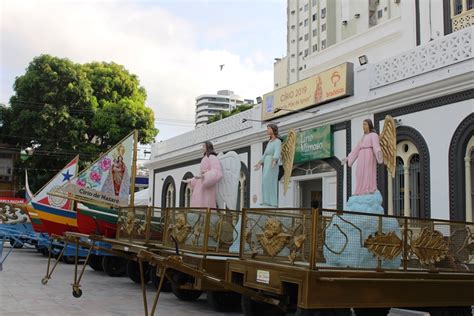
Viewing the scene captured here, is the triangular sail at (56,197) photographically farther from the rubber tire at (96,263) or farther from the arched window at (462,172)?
the arched window at (462,172)

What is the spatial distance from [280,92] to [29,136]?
20.3m

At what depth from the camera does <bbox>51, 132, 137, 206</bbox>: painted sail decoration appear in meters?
12.9

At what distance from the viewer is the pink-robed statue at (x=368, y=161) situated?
7.89 metres

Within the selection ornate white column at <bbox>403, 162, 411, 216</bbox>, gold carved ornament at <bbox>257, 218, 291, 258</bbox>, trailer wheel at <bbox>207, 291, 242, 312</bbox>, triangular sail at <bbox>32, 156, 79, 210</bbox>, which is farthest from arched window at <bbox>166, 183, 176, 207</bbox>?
gold carved ornament at <bbox>257, 218, 291, 258</bbox>

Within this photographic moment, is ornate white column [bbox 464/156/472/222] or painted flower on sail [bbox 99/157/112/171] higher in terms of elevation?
painted flower on sail [bbox 99/157/112/171]

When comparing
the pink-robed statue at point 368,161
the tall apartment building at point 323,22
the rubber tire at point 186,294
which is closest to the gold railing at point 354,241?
the pink-robed statue at point 368,161

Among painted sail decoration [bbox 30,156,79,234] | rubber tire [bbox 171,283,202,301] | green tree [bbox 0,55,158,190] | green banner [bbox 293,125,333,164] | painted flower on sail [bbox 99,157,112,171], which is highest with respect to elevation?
green tree [bbox 0,55,158,190]

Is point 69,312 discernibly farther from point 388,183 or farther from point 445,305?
point 388,183

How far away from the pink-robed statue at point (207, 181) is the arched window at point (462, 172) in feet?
14.6

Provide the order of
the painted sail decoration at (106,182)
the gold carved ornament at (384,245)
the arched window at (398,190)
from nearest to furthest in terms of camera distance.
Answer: the gold carved ornament at (384,245) < the arched window at (398,190) < the painted sail decoration at (106,182)

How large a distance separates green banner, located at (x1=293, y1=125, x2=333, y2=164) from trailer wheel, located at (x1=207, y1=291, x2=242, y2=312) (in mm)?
5763

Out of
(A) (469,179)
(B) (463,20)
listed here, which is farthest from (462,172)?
(B) (463,20)

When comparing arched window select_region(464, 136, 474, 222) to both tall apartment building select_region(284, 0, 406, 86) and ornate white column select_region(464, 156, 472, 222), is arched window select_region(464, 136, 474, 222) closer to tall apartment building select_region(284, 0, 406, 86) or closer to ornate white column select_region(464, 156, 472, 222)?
ornate white column select_region(464, 156, 472, 222)

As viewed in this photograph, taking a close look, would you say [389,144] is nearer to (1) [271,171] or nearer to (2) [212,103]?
(1) [271,171]
